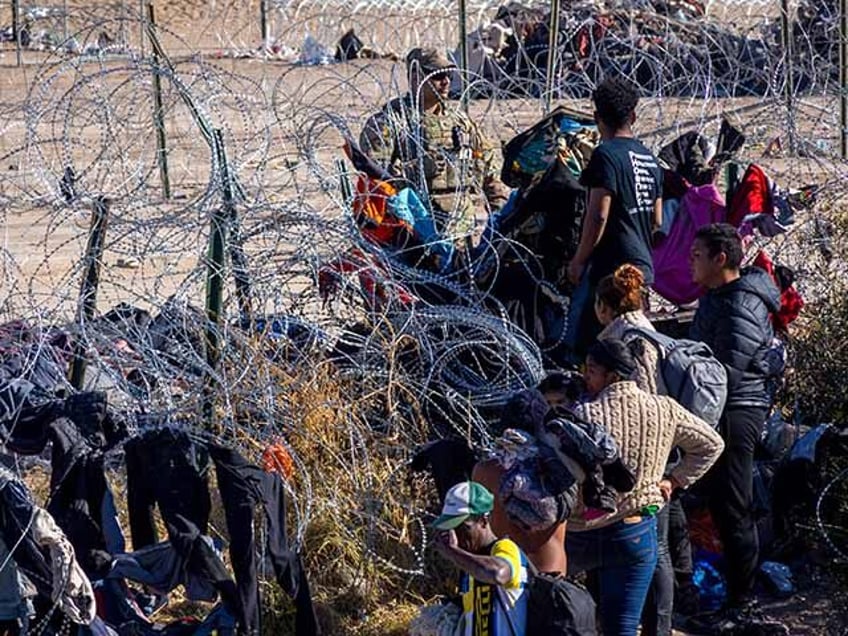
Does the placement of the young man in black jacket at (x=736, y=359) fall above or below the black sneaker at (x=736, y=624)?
above

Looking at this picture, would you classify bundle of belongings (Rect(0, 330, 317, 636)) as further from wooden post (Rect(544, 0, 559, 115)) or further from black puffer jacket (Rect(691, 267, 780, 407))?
wooden post (Rect(544, 0, 559, 115))

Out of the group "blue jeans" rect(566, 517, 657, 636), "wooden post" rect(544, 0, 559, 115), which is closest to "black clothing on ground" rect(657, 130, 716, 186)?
"wooden post" rect(544, 0, 559, 115)

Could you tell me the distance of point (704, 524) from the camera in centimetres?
640

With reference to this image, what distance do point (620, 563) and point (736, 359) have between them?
1.07m

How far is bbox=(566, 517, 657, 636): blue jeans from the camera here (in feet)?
16.7

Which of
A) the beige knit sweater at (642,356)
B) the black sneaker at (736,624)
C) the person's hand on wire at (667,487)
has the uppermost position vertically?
the beige knit sweater at (642,356)

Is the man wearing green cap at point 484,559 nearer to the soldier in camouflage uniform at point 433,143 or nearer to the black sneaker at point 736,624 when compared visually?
the black sneaker at point 736,624

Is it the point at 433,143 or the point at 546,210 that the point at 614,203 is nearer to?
the point at 546,210

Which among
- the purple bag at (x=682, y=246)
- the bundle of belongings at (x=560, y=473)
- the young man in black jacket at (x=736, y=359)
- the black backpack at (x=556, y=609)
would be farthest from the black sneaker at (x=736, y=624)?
the purple bag at (x=682, y=246)

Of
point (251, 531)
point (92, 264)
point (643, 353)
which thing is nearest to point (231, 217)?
point (92, 264)

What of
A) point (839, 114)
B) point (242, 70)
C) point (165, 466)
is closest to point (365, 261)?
point (165, 466)

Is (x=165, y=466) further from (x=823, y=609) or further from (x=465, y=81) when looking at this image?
(x=465, y=81)

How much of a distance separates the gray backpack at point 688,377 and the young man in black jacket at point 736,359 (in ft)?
1.44

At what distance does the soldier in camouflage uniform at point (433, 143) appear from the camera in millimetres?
7605
